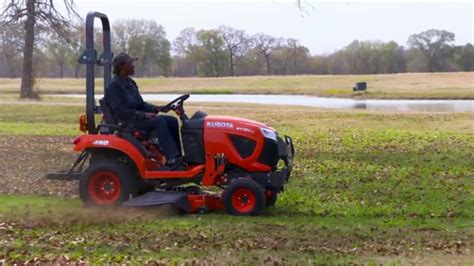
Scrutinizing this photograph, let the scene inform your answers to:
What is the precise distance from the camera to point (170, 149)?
9.48 metres

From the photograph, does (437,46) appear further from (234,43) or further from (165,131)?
(165,131)

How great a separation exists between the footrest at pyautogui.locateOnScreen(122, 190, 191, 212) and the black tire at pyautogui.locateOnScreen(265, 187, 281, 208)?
1.08m

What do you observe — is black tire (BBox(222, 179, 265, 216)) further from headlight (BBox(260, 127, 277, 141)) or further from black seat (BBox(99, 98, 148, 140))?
black seat (BBox(99, 98, 148, 140))

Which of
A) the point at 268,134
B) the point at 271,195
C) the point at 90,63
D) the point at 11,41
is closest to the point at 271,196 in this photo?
the point at 271,195

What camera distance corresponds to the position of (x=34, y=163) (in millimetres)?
14492

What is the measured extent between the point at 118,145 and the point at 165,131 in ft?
2.17

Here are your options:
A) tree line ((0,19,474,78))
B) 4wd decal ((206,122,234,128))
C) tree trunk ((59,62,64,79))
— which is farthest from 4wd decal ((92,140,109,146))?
tree trunk ((59,62,64,79))

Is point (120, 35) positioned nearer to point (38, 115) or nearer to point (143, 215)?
point (38, 115)

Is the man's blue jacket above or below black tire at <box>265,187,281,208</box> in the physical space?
above

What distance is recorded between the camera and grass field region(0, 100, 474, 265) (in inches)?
287

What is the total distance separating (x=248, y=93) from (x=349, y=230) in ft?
196

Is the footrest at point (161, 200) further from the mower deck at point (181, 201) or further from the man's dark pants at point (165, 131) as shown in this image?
the man's dark pants at point (165, 131)

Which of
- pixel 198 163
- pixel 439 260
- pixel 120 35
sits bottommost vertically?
pixel 439 260

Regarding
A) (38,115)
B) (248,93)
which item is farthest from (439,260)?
(248,93)
